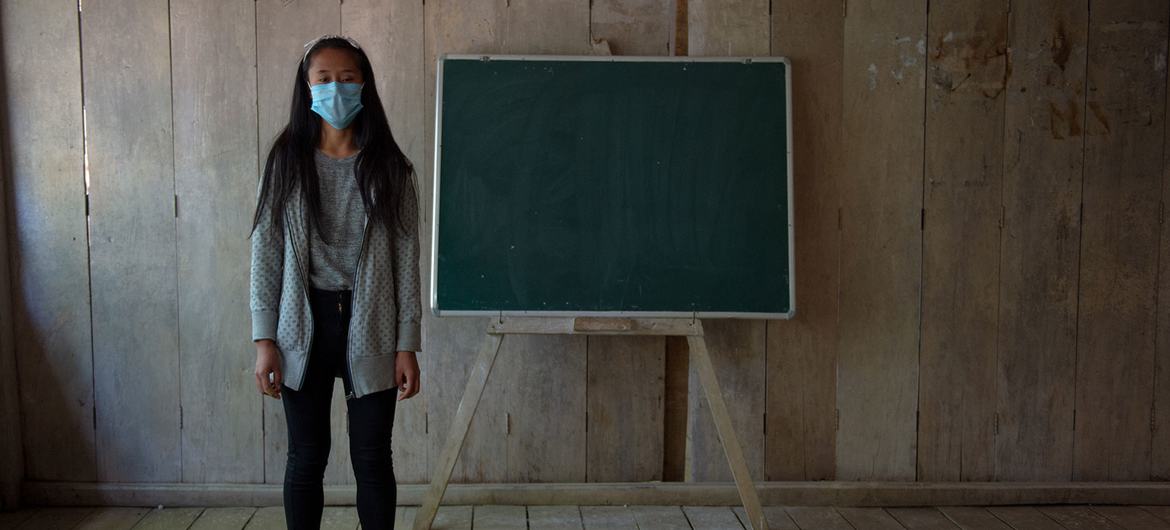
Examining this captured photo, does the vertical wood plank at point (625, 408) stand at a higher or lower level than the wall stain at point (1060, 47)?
lower

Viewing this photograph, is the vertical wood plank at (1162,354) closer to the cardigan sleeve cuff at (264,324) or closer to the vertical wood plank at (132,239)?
the cardigan sleeve cuff at (264,324)

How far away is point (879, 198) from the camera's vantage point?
2.96m

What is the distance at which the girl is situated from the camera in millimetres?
1955

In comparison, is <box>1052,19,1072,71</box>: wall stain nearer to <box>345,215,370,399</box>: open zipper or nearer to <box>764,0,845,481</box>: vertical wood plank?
<box>764,0,845,481</box>: vertical wood plank

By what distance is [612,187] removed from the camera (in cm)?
274

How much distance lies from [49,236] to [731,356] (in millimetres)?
2342

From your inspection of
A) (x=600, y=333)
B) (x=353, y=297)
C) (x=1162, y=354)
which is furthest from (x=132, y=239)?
(x=1162, y=354)

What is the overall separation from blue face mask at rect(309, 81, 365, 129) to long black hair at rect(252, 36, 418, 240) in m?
0.03

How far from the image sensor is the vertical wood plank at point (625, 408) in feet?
9.79

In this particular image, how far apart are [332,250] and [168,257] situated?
1.20 metres

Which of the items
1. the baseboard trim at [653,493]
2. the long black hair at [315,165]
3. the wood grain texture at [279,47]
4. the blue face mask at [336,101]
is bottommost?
the baseboard trim at [653,493]

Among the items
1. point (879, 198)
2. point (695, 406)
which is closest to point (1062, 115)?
point (879, 198)

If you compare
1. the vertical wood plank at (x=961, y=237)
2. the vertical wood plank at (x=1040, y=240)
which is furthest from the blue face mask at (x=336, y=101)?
the vertical wood plank at (x=1040, y=240)

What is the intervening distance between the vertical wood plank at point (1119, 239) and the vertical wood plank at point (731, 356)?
44.9 inches
